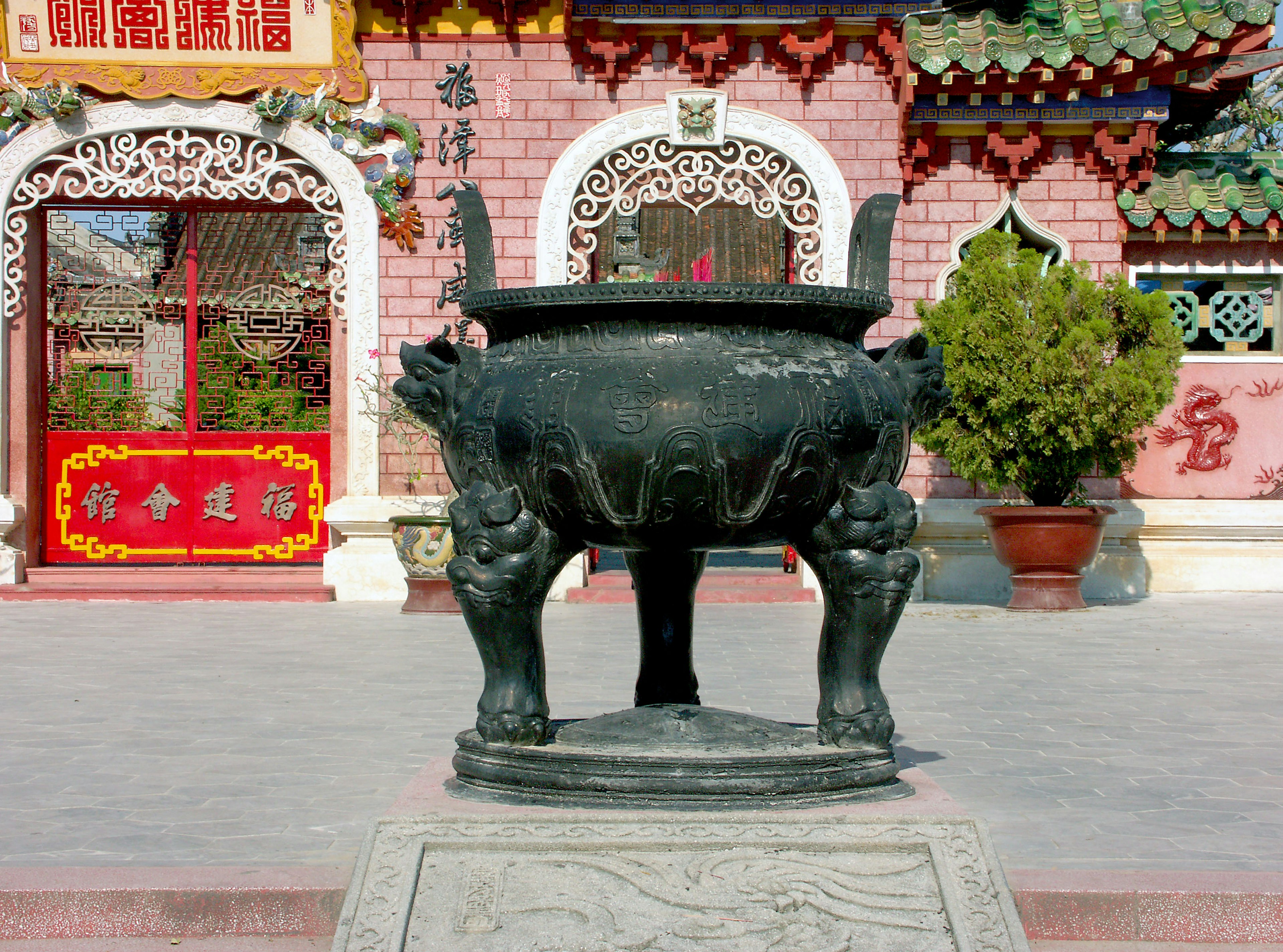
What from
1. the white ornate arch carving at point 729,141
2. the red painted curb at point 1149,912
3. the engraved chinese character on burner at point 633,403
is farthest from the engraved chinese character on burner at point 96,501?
the red painted curb at point 1149,912

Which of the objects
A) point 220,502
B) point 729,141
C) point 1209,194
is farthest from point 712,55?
point 220,502

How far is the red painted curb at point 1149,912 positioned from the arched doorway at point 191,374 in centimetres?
774

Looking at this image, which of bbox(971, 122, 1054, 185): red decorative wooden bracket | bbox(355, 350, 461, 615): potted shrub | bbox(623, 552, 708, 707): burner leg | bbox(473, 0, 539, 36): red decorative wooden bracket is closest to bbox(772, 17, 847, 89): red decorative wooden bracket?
bbox(971, 122, 1054, 185): red decorative wooden bracket

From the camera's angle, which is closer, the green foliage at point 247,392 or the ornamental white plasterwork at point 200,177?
the ornamental white plasterwork at point 200,177

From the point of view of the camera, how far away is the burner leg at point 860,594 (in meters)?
3.39

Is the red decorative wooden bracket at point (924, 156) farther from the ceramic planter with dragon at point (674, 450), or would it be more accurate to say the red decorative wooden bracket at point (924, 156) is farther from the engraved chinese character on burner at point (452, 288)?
the ceramic planter with dragon at point (674, 450)

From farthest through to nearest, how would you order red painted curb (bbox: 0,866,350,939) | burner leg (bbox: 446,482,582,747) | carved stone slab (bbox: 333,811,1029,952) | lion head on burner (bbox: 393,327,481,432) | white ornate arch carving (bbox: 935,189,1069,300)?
white ornate arch carving (bbox: 935,189,1069,300), lion head on burner (bbox: 393,327,481,432), burner leg (bbox: 446,482,582,747), red painted curb (bbox: 0,866,350,939), carved stone slab (bbox: 333,811,1029,952)

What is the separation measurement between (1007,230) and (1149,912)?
25.2ft

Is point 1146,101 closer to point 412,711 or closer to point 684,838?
point 412,711

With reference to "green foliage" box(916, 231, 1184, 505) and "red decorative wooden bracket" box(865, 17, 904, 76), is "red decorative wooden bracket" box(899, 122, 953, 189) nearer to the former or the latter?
"red decorative wooden bracket" box(865, 17, 904, 76)

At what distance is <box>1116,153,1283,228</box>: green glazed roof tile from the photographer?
9.84 metres

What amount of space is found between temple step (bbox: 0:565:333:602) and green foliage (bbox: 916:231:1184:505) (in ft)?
14.8

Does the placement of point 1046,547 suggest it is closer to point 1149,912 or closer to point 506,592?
point 1149,912

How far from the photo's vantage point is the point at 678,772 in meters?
3.23
